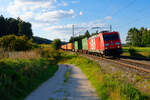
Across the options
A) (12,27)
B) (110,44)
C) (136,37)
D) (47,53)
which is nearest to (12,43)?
(47,53)

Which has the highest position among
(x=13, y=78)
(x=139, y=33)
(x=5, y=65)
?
(x=139, y=33)

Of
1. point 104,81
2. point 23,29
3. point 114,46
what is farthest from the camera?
point 23,29

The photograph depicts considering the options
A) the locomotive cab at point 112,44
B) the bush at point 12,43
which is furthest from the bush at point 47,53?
the locomotive cab at point 112,44

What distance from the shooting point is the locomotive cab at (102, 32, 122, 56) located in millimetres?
21078

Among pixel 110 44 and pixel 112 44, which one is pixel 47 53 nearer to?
pixel 110 44

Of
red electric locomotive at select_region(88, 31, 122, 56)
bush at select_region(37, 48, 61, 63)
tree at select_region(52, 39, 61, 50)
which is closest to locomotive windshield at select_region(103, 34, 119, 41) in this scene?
red electric locomotive at select_region(88, 31, 122, 56)

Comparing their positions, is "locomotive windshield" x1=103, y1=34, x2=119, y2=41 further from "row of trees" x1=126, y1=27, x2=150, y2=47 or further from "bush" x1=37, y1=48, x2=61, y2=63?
"row of trees" x1=126, y1=27, x2=150, y2=47

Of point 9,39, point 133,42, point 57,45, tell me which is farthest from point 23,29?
point 133,42

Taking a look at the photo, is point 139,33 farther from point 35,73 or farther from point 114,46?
point 35,73

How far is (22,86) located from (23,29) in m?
65.1

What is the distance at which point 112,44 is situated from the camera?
21.4 meters

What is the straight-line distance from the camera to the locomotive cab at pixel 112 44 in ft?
69.2

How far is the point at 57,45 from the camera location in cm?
5641

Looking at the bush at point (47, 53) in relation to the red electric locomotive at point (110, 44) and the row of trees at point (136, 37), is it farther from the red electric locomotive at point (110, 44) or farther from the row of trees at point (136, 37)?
the row of trees at point (136, 37)
